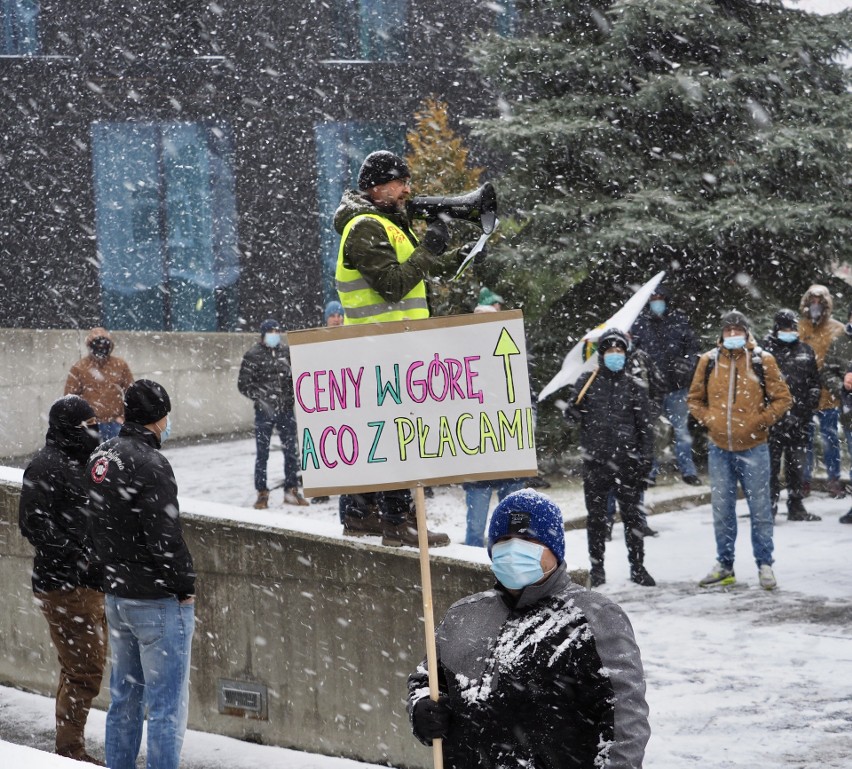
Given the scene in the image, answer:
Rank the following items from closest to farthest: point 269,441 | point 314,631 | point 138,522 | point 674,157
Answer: point 138,522 → point 314,631 → point 269,441 → point 674,157

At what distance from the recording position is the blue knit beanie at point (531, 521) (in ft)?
12.5

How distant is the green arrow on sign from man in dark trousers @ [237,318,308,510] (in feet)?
28.2

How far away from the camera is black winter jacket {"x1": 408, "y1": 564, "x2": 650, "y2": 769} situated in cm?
361

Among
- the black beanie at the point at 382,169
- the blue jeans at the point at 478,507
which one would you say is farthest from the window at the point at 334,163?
the black beanie at the point at 382,169

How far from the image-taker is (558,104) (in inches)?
603

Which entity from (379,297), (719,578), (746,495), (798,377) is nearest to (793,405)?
(798,377)

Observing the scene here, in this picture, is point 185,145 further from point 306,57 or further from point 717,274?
point 717,274

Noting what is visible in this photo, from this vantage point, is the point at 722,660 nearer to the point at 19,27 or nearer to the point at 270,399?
the point at 270,399

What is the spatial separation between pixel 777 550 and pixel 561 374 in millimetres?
2514

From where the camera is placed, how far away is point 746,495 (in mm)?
9984

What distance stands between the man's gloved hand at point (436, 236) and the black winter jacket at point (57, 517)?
218cm

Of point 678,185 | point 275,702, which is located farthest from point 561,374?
point 275,702

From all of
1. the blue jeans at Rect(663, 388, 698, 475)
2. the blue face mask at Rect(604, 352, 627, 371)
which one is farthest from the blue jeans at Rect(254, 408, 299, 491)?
the blue face mask at Rect(604, 352, 627, 371)

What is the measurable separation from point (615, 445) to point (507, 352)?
5484 mm
